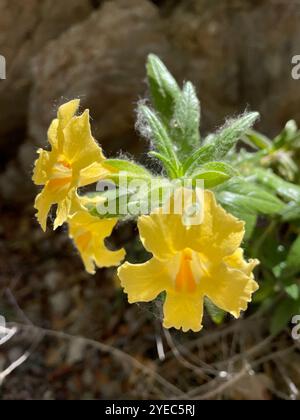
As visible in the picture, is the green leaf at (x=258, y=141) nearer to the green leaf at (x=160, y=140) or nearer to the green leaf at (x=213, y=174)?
the green leaf at (x=160, y=140)

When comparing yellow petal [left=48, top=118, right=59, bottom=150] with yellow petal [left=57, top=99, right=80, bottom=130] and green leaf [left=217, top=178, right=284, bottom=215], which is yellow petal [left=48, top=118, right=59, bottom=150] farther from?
green leaf [left=217, top=178, right=284, bottom=215]

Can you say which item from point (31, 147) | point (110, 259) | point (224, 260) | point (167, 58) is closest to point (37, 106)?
point (31, 147)

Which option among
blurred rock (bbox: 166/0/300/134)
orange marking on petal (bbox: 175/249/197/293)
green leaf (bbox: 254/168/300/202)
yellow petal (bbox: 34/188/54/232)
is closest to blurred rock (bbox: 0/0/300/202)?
blurred rock (bbox: 166/0/300/134)

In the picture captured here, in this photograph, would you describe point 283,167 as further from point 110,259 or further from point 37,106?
point 37,106

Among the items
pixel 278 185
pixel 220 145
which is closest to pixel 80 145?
pixel 220 145

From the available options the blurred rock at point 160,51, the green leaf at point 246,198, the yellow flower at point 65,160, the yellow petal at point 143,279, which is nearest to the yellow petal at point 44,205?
the yellow flower at point 65,160
